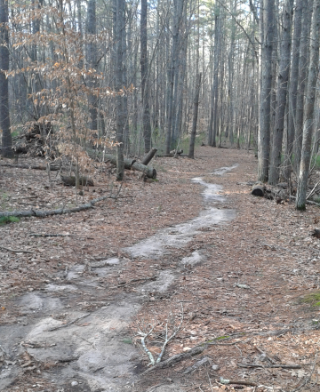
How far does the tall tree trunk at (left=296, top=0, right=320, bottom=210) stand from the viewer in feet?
31.2

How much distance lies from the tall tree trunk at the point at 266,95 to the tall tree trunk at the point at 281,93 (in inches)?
21.3

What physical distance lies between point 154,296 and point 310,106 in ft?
25.0

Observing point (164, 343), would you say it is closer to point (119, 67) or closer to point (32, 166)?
point (119, 67)

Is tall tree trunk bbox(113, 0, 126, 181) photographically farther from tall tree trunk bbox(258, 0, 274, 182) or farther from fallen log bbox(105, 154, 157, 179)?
tall tree trunk bbox(258, 0, 274, 182)

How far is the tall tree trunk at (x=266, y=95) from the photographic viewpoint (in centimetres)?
1404

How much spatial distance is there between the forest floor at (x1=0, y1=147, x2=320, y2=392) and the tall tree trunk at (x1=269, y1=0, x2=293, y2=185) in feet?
13.8

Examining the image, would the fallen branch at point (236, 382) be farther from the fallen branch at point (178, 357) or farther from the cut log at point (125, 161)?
the cut log at point (125, 161)

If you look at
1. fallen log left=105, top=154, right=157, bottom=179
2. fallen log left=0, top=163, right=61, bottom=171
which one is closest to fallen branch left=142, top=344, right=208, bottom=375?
fallen log left=0, top=163, right=61, bottom=171

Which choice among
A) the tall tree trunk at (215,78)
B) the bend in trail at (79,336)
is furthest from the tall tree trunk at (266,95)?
the tall tree trunk at (215,78)

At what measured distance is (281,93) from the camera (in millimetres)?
13914

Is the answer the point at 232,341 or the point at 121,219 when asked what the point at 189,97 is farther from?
the point at 232,341

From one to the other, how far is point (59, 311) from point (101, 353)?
3.67 ft

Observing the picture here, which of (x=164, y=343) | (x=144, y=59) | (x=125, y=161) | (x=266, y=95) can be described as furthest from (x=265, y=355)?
(x=144, y=59)

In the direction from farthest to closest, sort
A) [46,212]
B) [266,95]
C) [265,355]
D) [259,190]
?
[266,95], [259,190], [46,212], [265,355]
